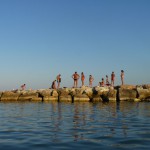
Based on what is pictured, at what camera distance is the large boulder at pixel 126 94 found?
125ft

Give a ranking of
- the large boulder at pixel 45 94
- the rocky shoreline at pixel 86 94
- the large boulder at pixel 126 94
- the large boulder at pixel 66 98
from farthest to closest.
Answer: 1. the large boulder at pixel 45 94
2. the large boulder at pixel 66 98
3. the rocky shoreline at pixel 86 94
4. the large boulder at pixel 126 94

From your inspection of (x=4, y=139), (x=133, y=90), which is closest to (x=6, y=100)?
(x=133, y=90)

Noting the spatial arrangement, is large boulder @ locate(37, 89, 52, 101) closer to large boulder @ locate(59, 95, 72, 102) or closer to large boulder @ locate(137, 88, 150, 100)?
large boulder @ locate(59, 95, 72, 102)

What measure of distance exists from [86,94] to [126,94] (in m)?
5.80

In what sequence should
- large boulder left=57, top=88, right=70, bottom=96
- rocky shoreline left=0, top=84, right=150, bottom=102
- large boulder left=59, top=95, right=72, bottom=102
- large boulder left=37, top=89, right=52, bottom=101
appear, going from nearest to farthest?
rocky shoreline left=0, top=84, right=150, bottom=102, large boulder left=59, top=95, right=72, bottom=102, large boulder left=57, top=88, right=70, bottom=96, large boulder left=37, top=89, right=52, bottom=101

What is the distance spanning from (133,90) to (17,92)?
1833 centimetres

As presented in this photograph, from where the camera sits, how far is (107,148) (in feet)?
30.1

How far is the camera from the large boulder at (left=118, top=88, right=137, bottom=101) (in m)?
38.2

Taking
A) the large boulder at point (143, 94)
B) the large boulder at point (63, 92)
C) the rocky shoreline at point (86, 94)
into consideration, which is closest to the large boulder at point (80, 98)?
the rocky shoreline at point (86, 94)

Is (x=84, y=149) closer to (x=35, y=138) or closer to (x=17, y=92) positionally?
(x=35, y=138)

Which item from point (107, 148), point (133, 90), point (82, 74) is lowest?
point (107, 148)

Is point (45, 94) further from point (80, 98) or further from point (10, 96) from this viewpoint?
point (10, 96)

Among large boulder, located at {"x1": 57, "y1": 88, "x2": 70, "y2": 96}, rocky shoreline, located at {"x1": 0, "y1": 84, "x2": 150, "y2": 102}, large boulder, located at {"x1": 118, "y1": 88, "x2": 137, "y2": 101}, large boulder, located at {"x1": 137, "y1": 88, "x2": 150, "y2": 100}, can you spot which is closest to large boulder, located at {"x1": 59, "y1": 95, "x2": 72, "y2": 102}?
rocky shoreline, located at {"x1": 0, "y1": 84, "x2": 150, "y2": 102}

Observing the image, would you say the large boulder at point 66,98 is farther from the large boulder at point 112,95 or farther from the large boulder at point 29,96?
the large boulder at point 112,95
